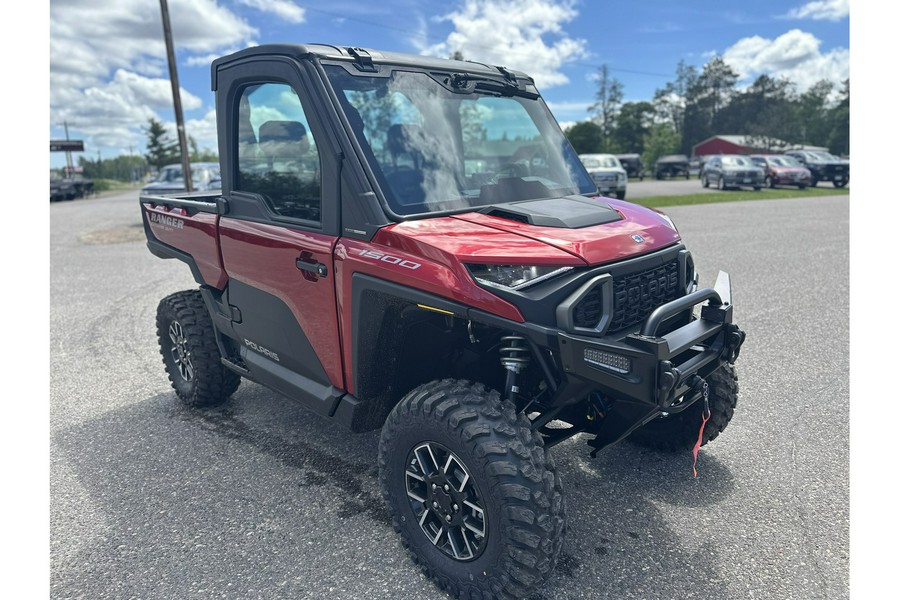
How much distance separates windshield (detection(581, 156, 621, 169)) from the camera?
2286 cm

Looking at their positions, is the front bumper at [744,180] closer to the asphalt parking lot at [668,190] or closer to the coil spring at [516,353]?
the asphalt parking lot at [668,190]

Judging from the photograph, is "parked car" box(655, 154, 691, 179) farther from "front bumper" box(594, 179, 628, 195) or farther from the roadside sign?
the roadside sign

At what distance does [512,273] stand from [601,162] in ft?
72.5

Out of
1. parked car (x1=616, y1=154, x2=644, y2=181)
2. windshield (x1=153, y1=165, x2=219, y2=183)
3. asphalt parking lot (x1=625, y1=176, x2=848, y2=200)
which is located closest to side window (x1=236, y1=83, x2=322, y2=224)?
windshield (x1=153, y1=165, x2=219, y2=183)

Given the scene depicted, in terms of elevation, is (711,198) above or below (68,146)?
below

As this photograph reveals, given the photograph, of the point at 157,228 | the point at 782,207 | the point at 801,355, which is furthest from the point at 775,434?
the point at 782,207

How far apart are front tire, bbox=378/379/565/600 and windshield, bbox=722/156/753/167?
90.6 feet

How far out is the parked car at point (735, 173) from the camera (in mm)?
26281

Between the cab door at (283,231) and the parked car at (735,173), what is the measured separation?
2668 centimetres

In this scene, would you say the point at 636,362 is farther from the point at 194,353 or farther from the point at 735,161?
the point at 735,161

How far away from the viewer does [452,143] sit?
10.3 feet

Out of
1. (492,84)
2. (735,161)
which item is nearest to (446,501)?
(492,84)

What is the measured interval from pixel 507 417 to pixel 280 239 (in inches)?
60.7

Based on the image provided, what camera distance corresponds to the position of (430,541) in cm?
271
